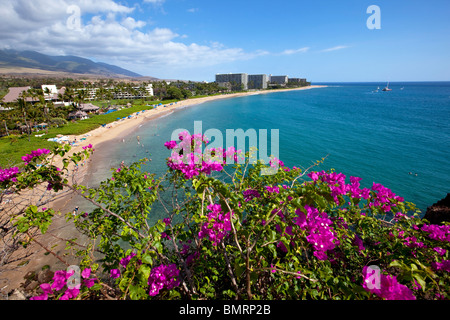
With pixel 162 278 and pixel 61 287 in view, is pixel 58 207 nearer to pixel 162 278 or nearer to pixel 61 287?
pixel 61 287

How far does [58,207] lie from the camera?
45.0ft

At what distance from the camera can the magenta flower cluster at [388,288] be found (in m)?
1.49

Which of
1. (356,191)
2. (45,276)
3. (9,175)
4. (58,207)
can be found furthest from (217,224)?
(58,207)

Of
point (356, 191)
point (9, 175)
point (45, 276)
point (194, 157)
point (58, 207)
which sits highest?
point (194, 157)

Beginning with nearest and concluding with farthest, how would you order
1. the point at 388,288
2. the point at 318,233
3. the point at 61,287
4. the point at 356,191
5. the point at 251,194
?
the point at 388,288, the point at 61,287, the point at 318,233, the point at 356,191, the point at 251,194

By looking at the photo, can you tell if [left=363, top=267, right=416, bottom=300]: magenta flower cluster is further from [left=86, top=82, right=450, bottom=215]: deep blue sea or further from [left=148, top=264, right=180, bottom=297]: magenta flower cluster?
[left=86, top=82, right=450, bottom=215]: deep blue sea

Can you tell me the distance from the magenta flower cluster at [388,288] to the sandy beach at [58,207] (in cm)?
346

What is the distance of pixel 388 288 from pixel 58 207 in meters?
17.9

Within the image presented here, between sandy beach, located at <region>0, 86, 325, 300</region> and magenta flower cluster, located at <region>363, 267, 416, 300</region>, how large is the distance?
3.46 meters

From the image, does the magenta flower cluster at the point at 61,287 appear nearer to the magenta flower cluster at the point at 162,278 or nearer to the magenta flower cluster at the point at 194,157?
the magenta flower cluster at the point at 162,278

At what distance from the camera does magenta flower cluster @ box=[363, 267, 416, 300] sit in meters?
1.49

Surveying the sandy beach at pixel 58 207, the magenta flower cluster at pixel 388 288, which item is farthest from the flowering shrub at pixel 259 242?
the sandy beach at pixel 58 207
